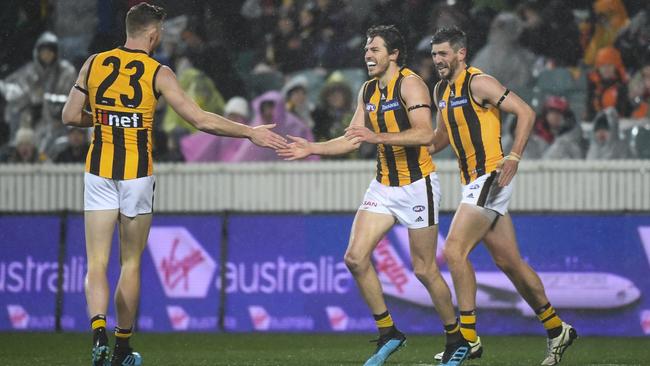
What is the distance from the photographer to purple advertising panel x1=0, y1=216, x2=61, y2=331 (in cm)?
1239

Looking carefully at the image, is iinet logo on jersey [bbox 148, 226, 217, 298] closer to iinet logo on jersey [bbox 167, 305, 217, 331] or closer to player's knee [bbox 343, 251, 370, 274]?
iinet logo on jersey [bbox 167, 305, 217, 331]

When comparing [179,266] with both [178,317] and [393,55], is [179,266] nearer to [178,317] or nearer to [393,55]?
[178,317]

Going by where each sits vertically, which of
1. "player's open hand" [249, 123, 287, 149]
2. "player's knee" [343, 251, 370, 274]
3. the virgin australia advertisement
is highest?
"player's open hand" [249, 123, 287, 149]

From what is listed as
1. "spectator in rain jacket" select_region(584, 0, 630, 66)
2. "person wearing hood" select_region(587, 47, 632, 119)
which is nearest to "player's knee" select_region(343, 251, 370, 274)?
"person wearing hood" select_region(587, 47, 632, 119)

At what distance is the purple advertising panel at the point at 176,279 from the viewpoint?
12211mm

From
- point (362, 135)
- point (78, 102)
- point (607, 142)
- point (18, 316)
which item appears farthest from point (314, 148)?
point (607, 142)

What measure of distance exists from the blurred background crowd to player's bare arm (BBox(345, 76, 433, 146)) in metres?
5.32

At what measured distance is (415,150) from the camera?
852 cm

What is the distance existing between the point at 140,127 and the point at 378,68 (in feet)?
5.56

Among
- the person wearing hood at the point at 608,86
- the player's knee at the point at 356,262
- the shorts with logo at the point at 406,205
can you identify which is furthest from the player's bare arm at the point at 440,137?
the person wearing hood at the point at 608,86

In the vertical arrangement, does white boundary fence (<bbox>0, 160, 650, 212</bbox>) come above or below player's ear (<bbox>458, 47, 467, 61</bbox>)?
below

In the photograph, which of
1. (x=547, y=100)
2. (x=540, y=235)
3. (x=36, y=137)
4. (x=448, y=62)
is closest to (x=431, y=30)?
(x=547, y=100)

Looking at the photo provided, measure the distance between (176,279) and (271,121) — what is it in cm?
275

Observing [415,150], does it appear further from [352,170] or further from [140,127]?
[352,170]
